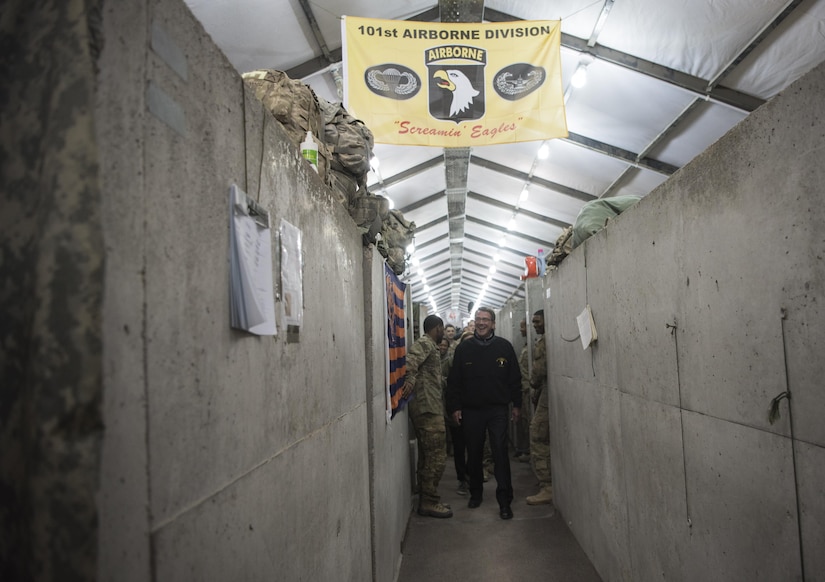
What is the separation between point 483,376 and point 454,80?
2976mm

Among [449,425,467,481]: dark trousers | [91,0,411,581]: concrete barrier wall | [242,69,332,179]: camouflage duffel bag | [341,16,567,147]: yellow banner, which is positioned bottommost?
[449,425,467,481]: dark trousers

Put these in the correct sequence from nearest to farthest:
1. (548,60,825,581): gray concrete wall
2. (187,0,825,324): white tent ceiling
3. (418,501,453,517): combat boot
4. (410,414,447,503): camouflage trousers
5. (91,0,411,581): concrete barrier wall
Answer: (91,0,411,581): concrete barrier wall < (548,60,825,581): gray concrete wall < (187,0,825,324): white tent ceiling < (418,501,453,517): combat boot < (410,414,447,503): camouflage trousers

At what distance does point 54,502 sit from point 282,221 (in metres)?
0.96

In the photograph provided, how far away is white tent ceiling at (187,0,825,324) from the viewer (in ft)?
16.0

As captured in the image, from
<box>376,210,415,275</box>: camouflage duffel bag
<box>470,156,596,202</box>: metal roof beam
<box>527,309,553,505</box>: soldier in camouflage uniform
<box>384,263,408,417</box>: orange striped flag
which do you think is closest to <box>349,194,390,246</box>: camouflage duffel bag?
<box>384,263,408,417</box>: orange striped flag

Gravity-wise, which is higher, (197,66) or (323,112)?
(323,112)

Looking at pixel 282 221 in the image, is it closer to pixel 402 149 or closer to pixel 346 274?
pixel 346 274

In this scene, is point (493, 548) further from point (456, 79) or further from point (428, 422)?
point (456, 79)

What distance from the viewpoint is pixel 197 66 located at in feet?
3.43

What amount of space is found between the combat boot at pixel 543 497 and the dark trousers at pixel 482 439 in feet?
1.40

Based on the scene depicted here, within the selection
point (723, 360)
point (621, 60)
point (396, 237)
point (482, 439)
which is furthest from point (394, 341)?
point (621, 60)

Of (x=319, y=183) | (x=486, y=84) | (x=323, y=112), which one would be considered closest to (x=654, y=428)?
(x=319, y=183)

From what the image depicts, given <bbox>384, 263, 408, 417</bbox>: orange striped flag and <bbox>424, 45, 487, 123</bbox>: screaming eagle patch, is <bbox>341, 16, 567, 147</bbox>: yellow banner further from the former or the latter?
<bbox>384, 263, 408, 417</bbox>: orange striped flag

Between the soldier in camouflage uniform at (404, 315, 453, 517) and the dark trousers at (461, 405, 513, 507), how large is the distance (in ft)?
0.98
